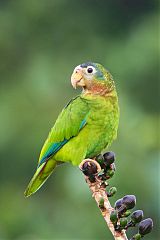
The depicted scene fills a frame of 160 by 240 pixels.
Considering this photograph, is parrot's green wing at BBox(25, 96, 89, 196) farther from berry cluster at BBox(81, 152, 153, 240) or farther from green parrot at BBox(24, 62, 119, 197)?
berry cluster at BBox(81, 152, 153, 240)

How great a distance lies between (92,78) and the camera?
373cm

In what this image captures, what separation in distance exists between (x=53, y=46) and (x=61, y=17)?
801 mm

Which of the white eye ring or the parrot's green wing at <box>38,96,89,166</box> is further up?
the white eye ring

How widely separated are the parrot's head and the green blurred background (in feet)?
6.44

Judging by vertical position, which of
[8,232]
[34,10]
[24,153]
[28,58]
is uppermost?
[34,10]

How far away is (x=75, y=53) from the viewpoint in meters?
9.77

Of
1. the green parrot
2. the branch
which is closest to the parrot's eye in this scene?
the green parrot

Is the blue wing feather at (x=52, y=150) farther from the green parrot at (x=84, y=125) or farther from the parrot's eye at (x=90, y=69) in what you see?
the parrot's eye at (x=90, y=69)

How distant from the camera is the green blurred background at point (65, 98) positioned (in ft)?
21.3

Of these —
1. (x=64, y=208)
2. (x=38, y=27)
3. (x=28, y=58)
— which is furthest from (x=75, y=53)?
(x=64, y=208)

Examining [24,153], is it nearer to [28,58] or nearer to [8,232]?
[8,232]

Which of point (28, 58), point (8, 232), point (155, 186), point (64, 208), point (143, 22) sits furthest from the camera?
point (143, 22)

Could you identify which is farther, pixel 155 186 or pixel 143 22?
pixel 143 22

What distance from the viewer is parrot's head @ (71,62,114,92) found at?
3666 mm
